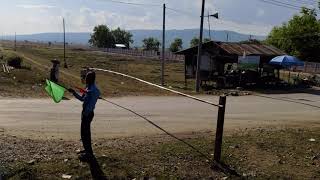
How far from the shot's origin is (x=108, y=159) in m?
10.8

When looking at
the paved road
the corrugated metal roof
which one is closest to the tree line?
the corrugated metal roof

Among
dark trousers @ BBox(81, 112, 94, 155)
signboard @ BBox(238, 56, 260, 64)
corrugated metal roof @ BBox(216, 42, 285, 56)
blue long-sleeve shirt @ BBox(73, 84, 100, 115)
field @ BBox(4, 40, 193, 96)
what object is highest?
corrugated metal roof @ BBox(216, 42, 285, 56)

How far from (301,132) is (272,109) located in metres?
6.81

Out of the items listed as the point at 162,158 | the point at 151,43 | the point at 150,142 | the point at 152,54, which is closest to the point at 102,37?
the point at 151,43

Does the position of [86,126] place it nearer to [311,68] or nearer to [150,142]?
[150,142]

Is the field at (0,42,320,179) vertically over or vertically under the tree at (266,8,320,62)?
under

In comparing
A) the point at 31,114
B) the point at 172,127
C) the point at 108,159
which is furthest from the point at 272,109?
the point at 108,159

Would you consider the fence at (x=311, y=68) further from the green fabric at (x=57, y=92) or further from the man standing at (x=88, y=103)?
the man standing at (x=88, y=103)

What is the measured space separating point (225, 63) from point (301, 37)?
50.7 meters

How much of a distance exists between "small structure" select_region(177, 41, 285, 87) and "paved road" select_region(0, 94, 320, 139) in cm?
986

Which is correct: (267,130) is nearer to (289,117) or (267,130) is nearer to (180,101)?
(289,117)

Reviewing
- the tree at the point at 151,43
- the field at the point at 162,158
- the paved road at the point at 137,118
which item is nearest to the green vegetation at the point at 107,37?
the tree at the point at 151,43

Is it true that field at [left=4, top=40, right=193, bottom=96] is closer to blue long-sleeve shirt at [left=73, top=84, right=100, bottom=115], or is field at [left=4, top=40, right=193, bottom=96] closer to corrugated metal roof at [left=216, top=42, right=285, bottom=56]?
corrugated metal roof at [left=216, top=42, right=285, bottom=56]

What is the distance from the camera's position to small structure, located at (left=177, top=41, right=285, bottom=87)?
34.7 meters
